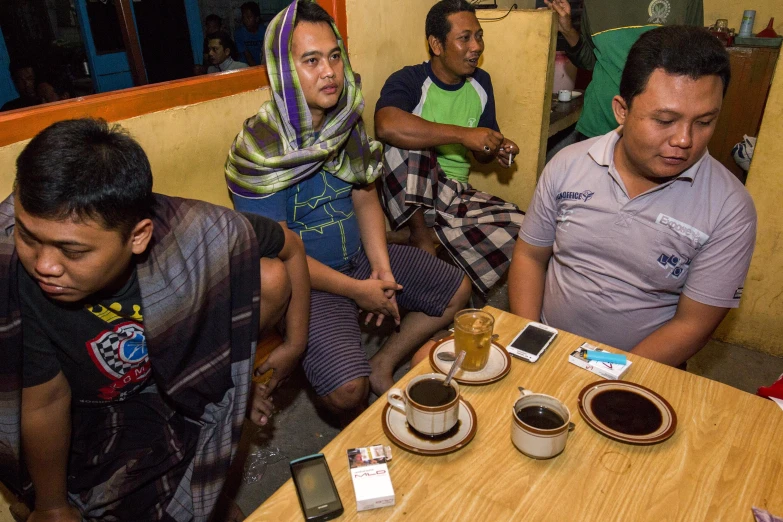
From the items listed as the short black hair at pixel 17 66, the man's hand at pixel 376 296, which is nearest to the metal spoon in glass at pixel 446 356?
the man's hand at pixel 376 296

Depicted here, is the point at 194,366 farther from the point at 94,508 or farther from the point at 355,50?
the point at 355,50

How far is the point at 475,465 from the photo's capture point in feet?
3.20

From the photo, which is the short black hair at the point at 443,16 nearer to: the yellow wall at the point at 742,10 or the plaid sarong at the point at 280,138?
the plaid sarong at the point at 280,138

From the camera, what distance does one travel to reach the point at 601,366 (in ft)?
3.93

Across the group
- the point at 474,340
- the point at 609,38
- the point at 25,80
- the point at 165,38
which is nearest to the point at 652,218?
the point at 474,340

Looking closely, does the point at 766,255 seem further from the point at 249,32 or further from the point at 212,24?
the point at 249,32

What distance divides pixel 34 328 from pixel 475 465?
1.04 metres

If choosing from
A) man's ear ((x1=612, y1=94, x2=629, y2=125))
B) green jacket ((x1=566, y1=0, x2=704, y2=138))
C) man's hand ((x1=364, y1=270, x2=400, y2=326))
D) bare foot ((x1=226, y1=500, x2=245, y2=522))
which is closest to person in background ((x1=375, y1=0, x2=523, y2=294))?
man's hand ((x1=364, y1=270, x2=400, y2=326))

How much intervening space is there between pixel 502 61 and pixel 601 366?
2.31 m

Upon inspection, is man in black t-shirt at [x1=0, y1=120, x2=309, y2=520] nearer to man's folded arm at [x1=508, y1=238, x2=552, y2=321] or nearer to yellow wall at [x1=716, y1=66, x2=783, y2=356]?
man's folded arm at [x1=508, y1=238, x2=552, y2=321]

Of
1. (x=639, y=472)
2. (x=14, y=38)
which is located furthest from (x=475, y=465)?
(x=14, y=38)

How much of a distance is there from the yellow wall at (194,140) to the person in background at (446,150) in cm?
68

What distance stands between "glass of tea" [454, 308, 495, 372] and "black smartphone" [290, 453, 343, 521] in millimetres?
403

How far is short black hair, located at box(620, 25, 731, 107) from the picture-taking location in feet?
4.29
